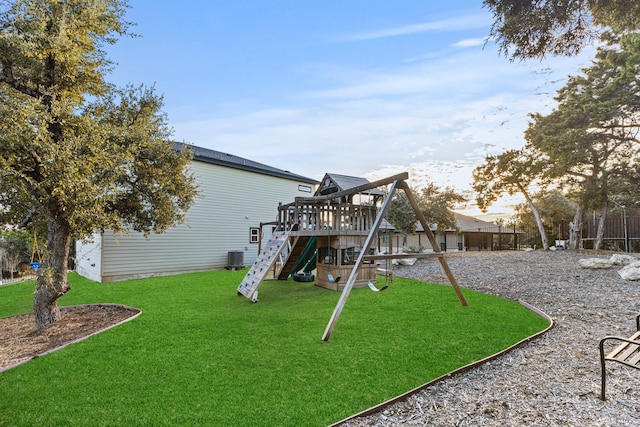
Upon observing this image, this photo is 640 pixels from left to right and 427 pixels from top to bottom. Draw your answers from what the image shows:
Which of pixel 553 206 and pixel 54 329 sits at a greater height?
pixel 553 206

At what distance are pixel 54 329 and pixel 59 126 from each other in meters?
4.31

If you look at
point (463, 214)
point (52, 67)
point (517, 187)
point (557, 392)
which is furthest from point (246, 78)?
point (463, 214)

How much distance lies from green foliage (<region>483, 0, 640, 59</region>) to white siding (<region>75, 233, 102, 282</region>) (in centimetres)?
1416

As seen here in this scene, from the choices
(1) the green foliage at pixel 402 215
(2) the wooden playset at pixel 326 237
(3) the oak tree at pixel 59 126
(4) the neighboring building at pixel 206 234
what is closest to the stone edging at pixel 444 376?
(2) the wooden playset at pixel 326 237

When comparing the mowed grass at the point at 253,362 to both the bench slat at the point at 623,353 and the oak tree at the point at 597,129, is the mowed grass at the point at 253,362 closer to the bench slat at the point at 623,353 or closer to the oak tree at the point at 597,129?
the bench slat at the point at 623,353

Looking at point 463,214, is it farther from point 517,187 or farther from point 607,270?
point 607,270

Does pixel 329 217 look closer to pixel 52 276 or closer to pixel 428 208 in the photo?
pixel 52 276

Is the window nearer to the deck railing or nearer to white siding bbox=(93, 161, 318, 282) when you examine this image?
white siding bbox=(93, 161, 318, 282)

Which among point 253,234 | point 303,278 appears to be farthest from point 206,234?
point 303,278

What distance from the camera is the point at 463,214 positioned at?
38.4m

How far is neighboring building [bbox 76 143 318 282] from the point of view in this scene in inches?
516

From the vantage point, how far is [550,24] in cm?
627

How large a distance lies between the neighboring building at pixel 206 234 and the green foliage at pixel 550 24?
11.3m

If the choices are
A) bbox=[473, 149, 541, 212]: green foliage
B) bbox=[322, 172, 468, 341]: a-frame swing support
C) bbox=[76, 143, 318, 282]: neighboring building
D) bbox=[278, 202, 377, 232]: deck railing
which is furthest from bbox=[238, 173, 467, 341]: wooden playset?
bbox=[473, 149, 541, 212]: green foliage
